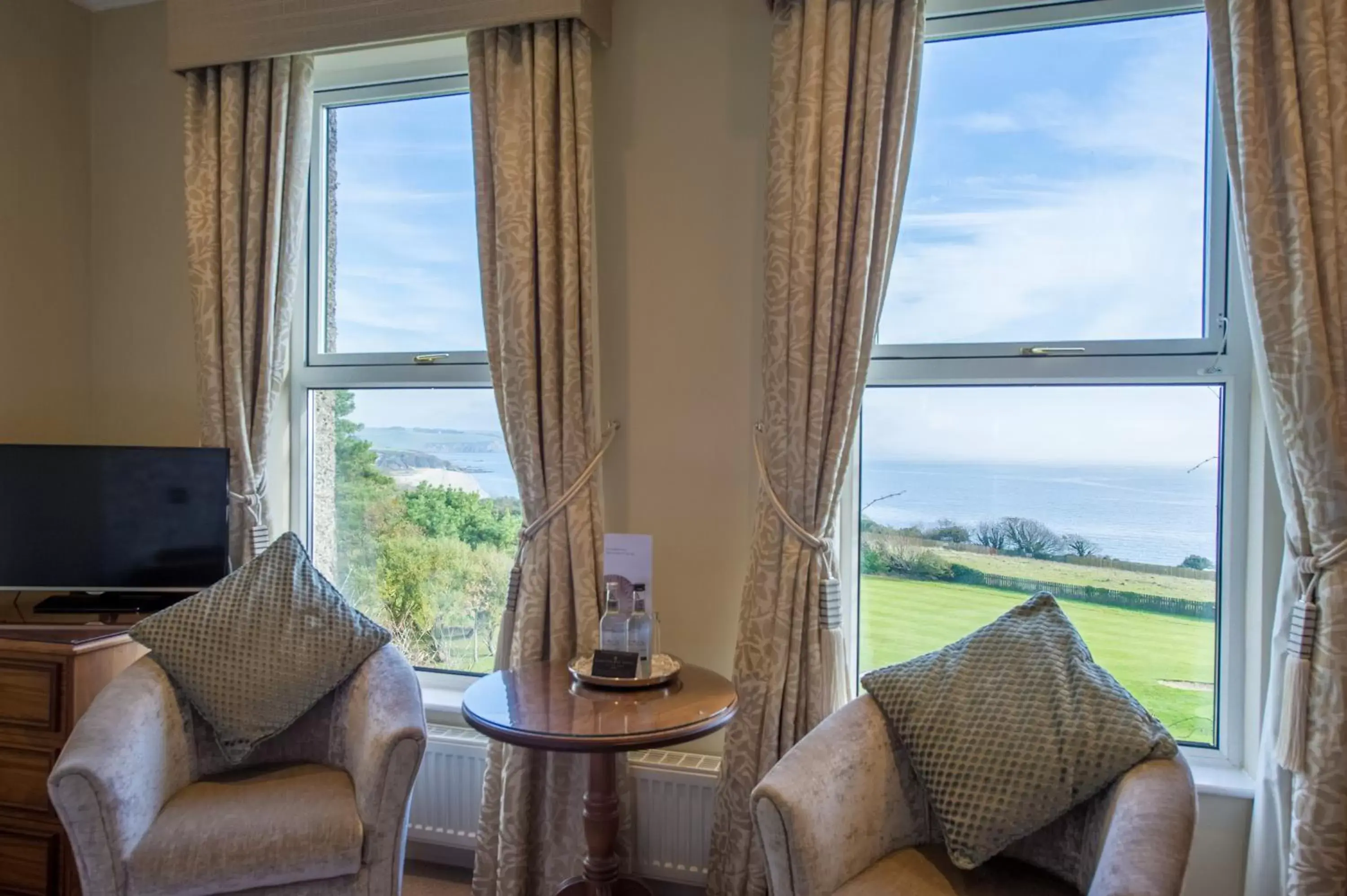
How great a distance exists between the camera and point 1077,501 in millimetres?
2396

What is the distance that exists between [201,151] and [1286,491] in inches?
124

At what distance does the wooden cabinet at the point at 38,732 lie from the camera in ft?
Result: 7.55

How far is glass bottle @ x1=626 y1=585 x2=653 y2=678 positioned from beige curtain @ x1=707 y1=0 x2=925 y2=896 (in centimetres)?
30

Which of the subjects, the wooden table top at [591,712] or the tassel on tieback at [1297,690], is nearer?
the wooden table top at [591,712]

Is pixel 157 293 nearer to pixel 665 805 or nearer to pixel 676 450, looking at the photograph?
pixel 676 450

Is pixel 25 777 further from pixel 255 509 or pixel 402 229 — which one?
pixel 402 229

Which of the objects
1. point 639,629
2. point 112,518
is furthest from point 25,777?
point 639,629

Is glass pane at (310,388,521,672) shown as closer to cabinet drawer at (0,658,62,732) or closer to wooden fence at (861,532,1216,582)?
cabinet drawer at (0,658,62,732)

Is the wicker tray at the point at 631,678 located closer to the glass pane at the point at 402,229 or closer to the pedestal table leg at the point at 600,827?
the pedestal table leg at the point at 600,827

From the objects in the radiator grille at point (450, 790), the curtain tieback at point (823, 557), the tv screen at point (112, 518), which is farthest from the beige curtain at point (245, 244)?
the curtain tieback at point (823, 557)

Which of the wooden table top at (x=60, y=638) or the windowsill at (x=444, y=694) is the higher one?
the wooden table top at (x=60, y=638)

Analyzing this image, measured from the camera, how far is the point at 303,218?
2914 millimetres

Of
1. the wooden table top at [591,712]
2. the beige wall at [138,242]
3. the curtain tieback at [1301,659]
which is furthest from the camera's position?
the beige wall at [138,242]

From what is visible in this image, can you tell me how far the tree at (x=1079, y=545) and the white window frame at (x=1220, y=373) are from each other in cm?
29
